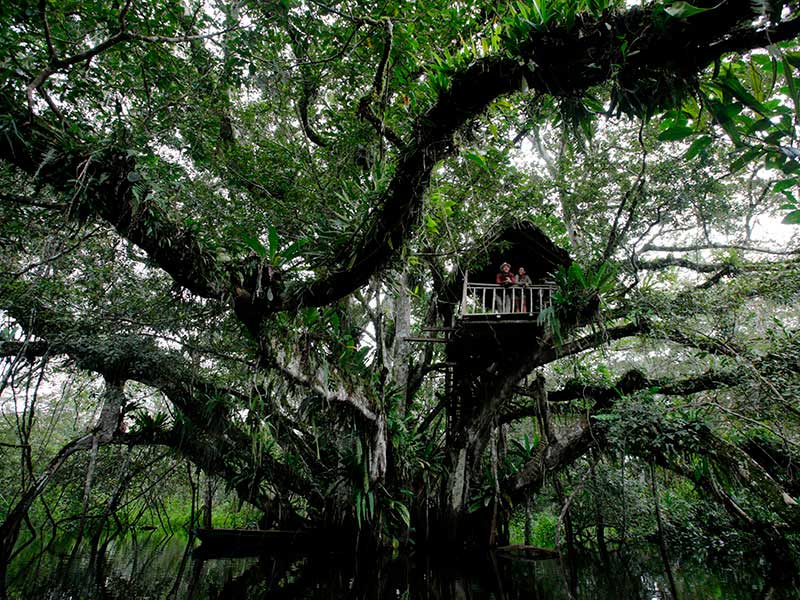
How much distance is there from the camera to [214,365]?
704 centimetres

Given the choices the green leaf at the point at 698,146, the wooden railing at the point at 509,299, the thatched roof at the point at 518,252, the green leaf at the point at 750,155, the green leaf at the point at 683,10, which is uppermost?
the thatched roof at the point at 518,252

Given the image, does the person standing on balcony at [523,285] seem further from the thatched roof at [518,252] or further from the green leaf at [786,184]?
the green leaf at [786,184]

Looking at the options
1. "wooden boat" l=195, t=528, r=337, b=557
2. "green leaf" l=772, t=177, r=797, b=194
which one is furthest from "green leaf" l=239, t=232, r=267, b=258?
"wooden boat" l=195, t=528, r=337, b=557

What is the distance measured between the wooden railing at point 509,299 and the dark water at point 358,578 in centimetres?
314

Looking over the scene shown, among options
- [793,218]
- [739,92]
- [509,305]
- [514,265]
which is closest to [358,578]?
[509,305]

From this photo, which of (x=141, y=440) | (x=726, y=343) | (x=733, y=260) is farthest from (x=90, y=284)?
(x=733, y=260)

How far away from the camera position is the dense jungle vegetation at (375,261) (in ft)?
9.45

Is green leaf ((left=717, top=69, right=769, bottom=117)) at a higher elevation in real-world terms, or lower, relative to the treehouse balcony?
lower

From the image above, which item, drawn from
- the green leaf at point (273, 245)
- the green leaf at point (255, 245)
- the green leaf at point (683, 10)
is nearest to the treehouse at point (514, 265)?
the green leaf at point (273, 245)

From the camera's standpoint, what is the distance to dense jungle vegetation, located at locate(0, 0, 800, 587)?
2879 mm

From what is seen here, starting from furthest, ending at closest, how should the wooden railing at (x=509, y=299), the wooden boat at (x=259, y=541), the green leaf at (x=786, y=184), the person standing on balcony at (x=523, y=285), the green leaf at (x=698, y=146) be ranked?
the wooden boat at (x=259, y=541)
the person standing on balcony at (x=523, y=285)
the wooden railing at (x=509, y=299)
the green leaf at (x=698, y=146)
the green leaf at (x=786, y=184)

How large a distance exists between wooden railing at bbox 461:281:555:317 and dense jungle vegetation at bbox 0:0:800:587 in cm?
39

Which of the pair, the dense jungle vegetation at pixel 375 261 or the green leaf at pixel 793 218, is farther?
the dense jungle vegetation at pixel 375 261

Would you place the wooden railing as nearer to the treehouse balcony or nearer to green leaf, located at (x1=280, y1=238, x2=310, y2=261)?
the treehouse balcony
